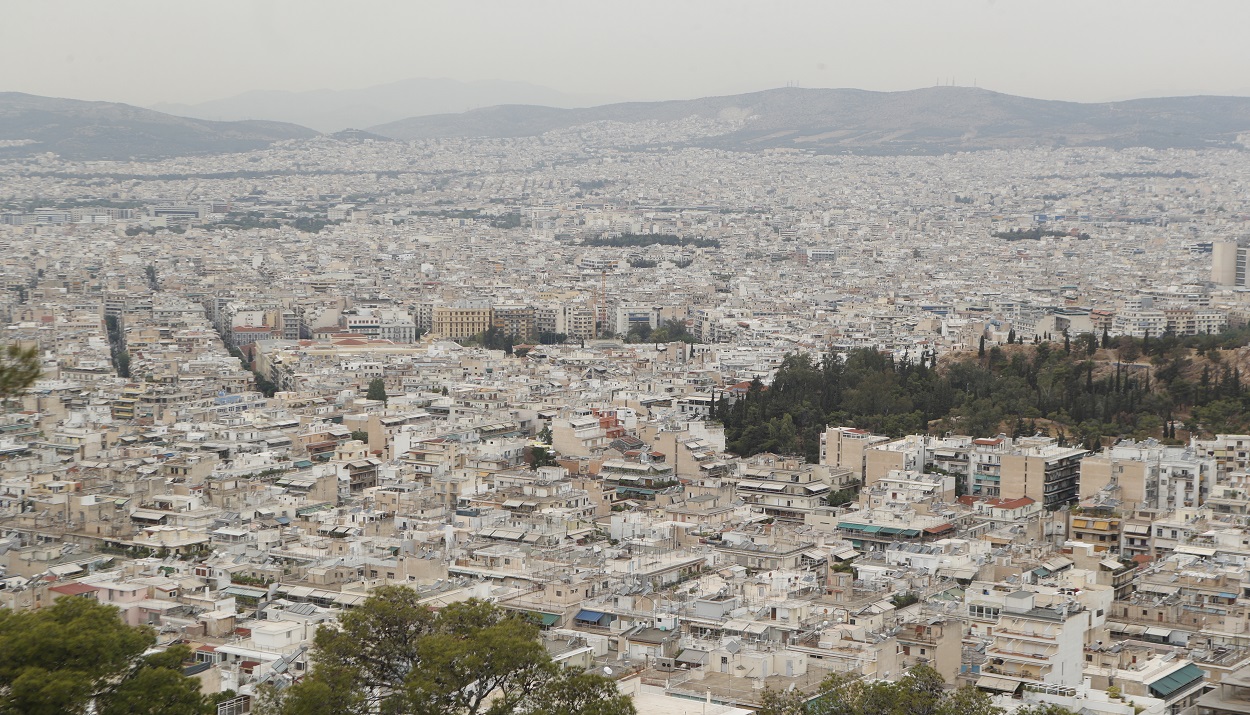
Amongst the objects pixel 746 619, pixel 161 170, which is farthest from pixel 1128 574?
pixel 161 170

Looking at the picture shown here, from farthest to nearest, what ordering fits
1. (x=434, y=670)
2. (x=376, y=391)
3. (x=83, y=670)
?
(x=376, y=391) < (x=434, y=670) < (x=83, y=670)

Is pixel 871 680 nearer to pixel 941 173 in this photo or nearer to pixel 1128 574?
pixel 1128 574

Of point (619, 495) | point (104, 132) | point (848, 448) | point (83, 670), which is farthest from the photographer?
point (104, 132)

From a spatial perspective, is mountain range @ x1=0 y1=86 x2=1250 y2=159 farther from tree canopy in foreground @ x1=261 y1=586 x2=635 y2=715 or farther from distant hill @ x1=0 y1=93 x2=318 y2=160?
tree canopy in foreground @ x1=261 y1=586 x2=635 y2=715

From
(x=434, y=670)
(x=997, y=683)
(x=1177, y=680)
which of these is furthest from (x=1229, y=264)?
(x=434, y=670)

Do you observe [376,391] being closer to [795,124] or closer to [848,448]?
[848,448]
